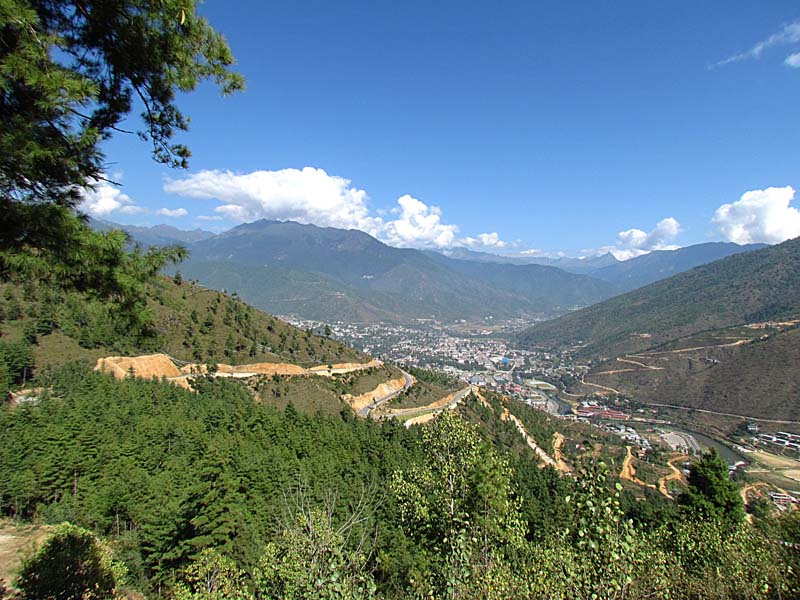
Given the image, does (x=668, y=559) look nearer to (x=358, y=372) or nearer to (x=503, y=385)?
(x=358, y=372)

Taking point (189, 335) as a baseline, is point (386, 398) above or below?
below

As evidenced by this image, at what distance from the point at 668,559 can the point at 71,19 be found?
50.1ft

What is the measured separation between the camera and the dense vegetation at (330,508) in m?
6.29

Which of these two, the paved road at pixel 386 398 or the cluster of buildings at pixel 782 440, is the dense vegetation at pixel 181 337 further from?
the cluster of buildings at pixel 782 440

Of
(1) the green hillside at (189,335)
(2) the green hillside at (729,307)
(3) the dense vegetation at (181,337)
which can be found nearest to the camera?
(3) the dense vegetation at (181,337)

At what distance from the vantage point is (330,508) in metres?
8.87

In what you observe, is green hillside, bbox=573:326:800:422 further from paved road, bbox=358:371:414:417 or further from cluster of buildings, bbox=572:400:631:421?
paved road, bbox=358:371:414:417

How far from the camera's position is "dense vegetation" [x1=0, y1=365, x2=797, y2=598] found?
6285mm

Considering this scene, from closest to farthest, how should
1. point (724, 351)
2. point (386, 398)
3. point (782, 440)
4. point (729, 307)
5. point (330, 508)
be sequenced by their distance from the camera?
point (330, 508) → point (386, 398) → point (782, 440) → point (724, 351) → point (729, 307)

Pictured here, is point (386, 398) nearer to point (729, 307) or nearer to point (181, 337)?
point (181, 337)

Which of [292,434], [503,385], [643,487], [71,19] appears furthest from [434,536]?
[503,385]

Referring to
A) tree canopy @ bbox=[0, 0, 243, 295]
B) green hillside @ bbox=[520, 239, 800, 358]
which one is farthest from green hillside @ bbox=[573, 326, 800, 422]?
tree canopy @ bbox=[0, 0, 243, 295]

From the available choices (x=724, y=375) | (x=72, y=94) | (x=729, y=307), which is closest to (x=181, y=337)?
(x=72, y=94)

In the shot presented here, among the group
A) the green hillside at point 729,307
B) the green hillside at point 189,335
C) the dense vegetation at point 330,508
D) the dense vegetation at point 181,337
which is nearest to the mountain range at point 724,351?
the green hillside at point 729,307
